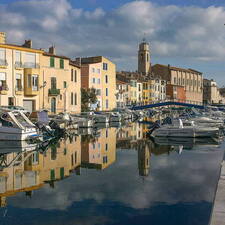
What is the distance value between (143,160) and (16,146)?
347 inches

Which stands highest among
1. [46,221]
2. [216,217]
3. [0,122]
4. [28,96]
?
[28,96]

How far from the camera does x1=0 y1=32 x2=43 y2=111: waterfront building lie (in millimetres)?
36656

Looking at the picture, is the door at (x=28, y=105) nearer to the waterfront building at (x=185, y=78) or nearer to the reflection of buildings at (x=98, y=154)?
the reflection of buildings at (x=98, y=154)

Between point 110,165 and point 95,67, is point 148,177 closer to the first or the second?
point 110,165

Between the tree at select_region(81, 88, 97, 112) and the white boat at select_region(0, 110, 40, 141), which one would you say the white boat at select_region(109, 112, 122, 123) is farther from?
the white boat at select_region(0, 110, 40, 141)

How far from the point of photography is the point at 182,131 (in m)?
27.6

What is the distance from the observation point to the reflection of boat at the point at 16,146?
20.7m

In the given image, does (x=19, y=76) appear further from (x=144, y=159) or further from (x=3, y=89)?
(x=144, y=159)

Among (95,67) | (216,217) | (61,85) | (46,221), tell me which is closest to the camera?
(216,217)

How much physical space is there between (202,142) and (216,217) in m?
19.1

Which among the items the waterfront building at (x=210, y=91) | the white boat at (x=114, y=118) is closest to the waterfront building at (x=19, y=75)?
the white boat at (x=114, y=118)

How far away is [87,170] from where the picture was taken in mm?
15547

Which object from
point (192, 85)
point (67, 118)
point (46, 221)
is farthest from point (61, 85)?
point (192, 85)

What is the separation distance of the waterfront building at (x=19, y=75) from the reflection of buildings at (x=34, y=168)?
17.2 m
